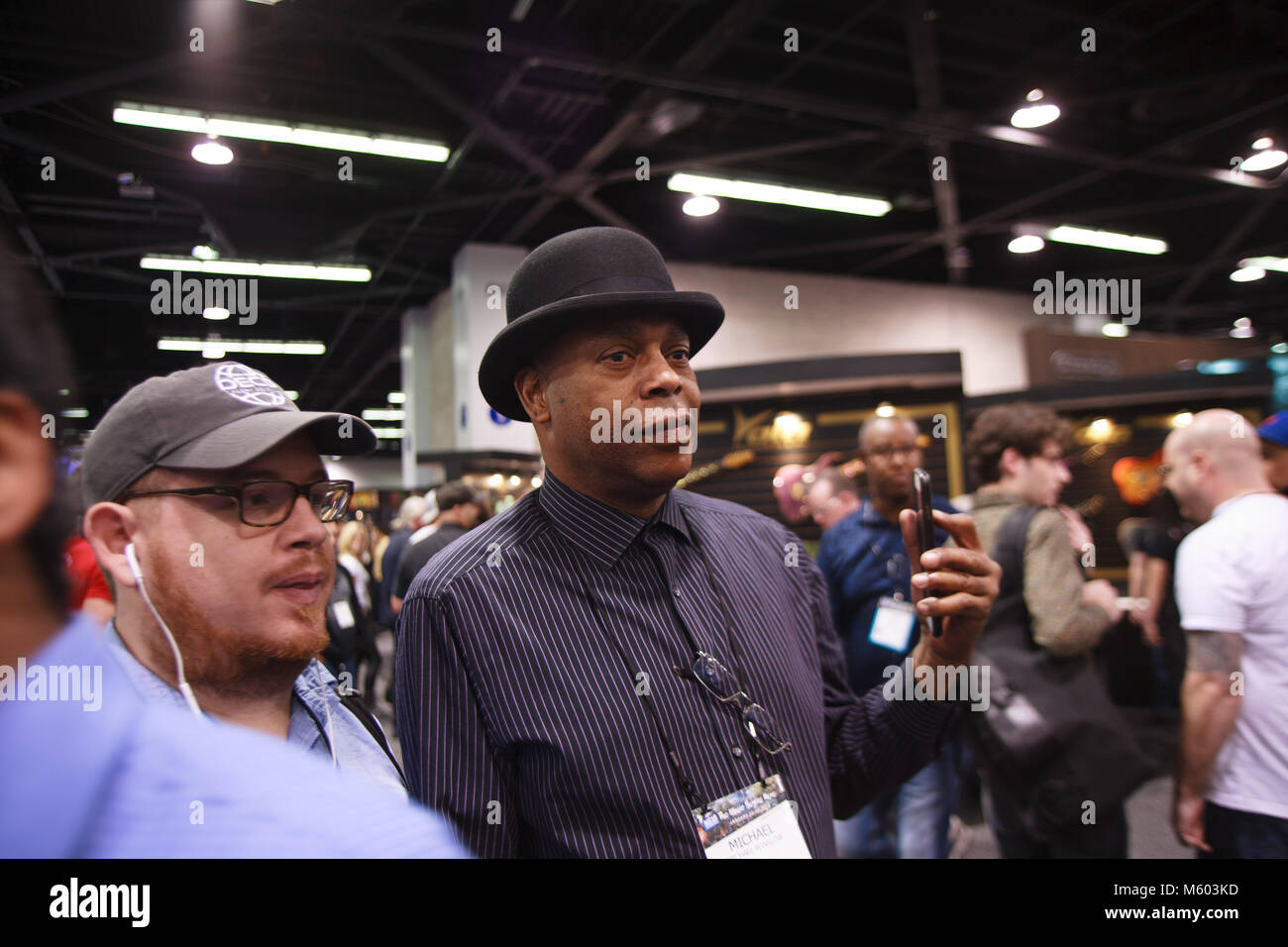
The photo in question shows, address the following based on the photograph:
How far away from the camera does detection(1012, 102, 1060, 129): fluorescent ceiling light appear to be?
6.88 meters

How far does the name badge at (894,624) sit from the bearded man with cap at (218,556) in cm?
210

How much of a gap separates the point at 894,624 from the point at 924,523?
173cm

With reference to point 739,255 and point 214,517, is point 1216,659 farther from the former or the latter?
point 739,255

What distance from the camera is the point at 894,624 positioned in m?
2.96

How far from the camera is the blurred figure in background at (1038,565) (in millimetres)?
2607

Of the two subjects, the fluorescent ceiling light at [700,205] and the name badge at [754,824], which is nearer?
the name badge at [754,824]

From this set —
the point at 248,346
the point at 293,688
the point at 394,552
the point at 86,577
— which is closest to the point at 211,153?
the point at 394,552

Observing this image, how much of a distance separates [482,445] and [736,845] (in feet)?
27.2

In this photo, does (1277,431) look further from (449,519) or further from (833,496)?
(449,519)

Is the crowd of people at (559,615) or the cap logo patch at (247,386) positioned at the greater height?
the cap logo patch at (247,386)

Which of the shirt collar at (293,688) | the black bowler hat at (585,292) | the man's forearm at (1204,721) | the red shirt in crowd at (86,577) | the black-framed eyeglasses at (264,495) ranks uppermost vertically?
the black bowler hat at (585,292)

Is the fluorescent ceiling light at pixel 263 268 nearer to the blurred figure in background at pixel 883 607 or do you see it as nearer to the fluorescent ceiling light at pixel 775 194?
the fluorescent ceiling light at pixel 775 194

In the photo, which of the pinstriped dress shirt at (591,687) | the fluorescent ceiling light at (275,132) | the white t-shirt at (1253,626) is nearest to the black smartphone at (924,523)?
the pinstriped dress shirt at (591,687)
